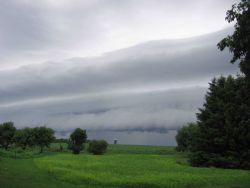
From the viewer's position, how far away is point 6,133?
129 metres

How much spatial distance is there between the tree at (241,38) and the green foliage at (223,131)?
93.0ft

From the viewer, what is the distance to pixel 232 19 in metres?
21.9

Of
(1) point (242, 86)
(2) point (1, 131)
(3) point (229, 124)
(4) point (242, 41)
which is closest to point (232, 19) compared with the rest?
(4) point (242, 41)

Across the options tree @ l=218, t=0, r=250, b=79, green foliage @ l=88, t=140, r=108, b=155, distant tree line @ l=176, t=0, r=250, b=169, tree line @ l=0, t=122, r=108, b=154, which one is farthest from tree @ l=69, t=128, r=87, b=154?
tree @ l=218, t=0, r=250, b=79

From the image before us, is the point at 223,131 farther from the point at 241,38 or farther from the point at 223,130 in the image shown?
the point at 241,38

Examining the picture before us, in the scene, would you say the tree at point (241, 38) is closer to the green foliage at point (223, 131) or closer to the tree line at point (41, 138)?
the green foliage at point (223, 131)

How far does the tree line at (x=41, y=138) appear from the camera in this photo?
11554 cm

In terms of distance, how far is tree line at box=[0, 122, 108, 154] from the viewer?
115544 millimetres

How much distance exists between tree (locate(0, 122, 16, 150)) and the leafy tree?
63.0 inches

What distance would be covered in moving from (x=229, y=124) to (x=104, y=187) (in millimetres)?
25922

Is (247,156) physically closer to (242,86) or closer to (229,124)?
(229,124)

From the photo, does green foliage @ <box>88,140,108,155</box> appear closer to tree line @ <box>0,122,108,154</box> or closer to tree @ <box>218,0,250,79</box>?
tree line @ <box>0,122,108,154</box>

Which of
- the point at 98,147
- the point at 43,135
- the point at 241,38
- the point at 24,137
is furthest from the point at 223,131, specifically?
the point at 24,137

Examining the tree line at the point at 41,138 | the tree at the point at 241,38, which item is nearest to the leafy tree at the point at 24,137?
the tree line at the point at 41,138
